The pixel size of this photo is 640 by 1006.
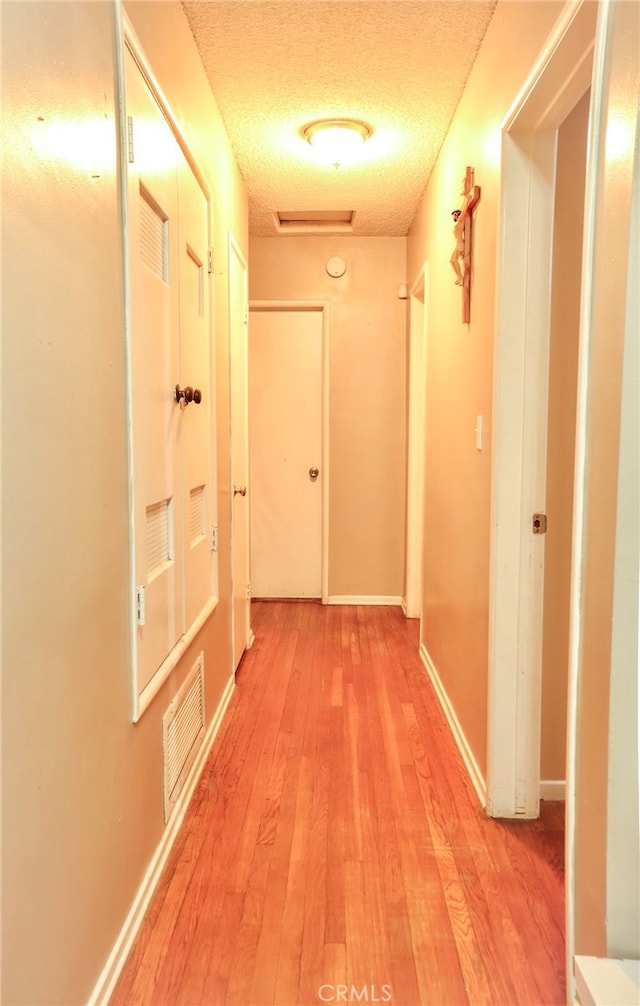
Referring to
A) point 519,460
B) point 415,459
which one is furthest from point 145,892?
point 415,459

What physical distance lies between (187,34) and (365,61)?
2.07 ft

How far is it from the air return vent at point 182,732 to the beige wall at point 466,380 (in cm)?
96

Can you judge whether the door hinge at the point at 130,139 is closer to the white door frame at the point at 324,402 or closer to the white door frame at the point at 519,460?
the white door frame at the point at 519,460

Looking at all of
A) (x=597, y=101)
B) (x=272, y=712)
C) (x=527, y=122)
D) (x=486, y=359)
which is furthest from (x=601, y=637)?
(x=272, y=712)

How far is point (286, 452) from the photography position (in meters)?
4.60

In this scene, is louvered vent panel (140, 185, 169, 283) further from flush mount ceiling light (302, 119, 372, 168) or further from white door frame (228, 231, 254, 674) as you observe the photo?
flush mount ceiling light (302, 119, 372, 168)

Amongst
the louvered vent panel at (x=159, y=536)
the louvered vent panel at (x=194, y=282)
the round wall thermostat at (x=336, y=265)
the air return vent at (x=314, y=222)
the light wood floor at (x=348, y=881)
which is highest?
the air return vent at (x=314, y=222)

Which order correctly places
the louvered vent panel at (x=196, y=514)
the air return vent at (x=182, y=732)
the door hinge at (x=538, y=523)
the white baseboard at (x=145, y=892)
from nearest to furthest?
the white baseboard at (x=145, y=892), the air return vent at (x=182, y=732), the door hinge at (x=538, y=523), the louvered vent panel at (x=196, y=514)

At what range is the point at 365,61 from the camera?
2.31 metres

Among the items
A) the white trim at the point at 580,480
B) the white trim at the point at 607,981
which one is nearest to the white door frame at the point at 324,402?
the white trim at the point at 580,480

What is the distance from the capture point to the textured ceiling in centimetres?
205

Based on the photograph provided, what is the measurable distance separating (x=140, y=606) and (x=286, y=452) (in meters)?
3.08

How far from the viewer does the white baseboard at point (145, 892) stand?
1.35 meters

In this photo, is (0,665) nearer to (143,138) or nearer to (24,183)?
(24,183)
